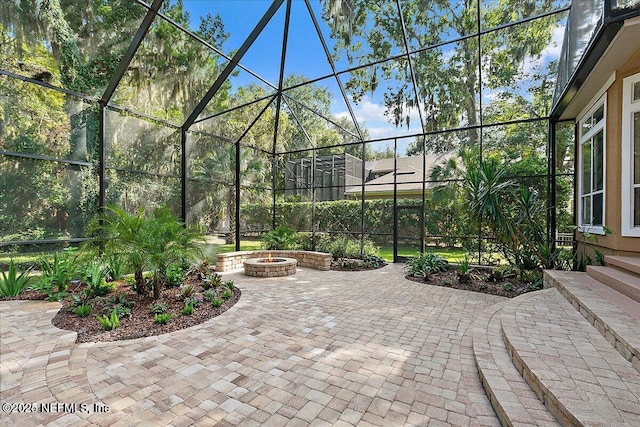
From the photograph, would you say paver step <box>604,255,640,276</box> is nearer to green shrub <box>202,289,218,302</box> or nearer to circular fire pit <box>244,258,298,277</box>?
green shrub <box>202,289,218,302</box>

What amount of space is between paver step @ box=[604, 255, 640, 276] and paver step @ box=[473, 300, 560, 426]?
2.01 metres

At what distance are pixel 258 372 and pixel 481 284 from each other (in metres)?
5.31

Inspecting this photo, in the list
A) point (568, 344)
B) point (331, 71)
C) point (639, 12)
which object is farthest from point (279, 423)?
point (331, 71)

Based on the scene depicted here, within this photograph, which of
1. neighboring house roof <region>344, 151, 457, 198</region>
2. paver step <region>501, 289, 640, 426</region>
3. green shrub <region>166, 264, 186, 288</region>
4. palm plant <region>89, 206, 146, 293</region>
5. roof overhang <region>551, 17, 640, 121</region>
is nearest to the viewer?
paver step <region>501, 289, 640, 426</region>

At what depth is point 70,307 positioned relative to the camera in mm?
4273

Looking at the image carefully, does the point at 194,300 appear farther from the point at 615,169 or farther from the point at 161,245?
the point at 615,169

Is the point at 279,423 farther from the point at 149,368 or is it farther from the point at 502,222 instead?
the point at 502,222

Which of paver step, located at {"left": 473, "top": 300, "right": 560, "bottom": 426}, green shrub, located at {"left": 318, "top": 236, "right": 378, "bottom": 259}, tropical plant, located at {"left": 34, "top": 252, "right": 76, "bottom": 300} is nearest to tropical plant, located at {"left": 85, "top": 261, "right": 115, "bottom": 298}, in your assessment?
tropical plant, located at {"left": 34, "top": 252, "right": 76, "bottom": 300}

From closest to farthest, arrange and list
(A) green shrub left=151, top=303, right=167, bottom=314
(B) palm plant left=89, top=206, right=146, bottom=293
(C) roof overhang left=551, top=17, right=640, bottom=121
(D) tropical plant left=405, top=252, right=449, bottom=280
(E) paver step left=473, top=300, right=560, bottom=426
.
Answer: (E) paver step left=473, top=300, right=560, bottom=426
(C) roof overhang left=551, top=17, right=640, bottom=121
(A) green shrub left=151, top=303, right=167, bottom=314
(B) palm plant left=89, top=206, right=146, bottom=293
(D) tropical plant left=405, top=252, right=449, bottom=280

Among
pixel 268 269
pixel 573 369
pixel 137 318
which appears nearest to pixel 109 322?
pixel 137 318

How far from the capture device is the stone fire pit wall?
26.0 feet

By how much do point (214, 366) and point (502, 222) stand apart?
5886 millimetres

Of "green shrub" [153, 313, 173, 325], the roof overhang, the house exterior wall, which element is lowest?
"green shrub" [153, 313, 173, 325]

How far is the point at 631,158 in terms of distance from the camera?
4.20 metres
